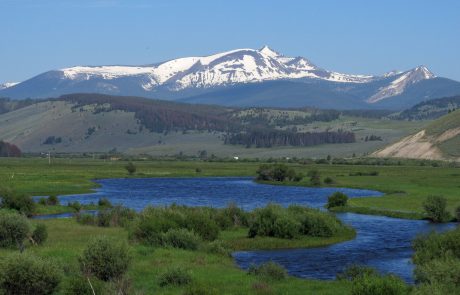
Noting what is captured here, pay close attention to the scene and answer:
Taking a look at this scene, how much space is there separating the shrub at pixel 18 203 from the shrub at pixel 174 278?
41.7 meters

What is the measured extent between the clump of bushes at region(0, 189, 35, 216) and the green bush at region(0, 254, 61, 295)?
43527mm

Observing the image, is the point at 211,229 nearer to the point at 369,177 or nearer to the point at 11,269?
the point at 11,269

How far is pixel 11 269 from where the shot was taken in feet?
115

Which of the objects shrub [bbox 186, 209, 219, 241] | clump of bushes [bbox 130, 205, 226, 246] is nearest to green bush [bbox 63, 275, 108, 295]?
clump of bushes [bbox 130, 205, 226, 246]

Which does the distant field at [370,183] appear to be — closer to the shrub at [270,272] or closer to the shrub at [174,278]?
the shrub at [270,272]

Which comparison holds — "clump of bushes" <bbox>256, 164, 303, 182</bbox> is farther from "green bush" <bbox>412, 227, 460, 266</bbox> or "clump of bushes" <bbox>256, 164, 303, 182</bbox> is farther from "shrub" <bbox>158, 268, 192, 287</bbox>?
"shrub" <bbox>158, 268, 192, 287</bbox>

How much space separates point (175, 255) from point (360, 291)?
1745cm

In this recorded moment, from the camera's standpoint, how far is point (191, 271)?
41875 millimetres

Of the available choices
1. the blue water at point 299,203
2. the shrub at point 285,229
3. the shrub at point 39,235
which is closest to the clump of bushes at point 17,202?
the blue water at point 299,203

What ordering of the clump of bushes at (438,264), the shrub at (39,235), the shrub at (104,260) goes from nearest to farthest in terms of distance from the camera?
the clump of bushes at (438,264) < the shrub at (104,260) < the shrub at (39,235)

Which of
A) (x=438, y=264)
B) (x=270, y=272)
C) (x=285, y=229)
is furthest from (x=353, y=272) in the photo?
(x=285, y=229)

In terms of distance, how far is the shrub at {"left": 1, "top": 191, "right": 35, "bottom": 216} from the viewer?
78.6m

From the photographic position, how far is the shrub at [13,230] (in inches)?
2004

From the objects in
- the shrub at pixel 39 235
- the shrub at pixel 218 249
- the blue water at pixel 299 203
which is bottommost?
the blue water at pixel 299 203
